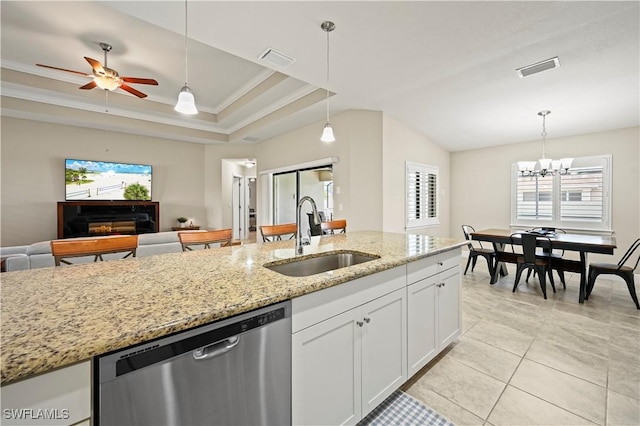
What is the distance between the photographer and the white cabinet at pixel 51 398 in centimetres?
62

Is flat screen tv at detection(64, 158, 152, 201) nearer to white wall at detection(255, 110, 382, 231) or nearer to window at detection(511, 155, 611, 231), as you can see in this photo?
white wall at detection(255, 110, 382, 231)

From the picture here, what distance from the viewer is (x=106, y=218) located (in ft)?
18.4

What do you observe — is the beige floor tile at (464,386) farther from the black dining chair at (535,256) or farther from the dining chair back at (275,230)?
the black dining chair at (535,256)

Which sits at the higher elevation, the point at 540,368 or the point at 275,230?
the point at 275,230

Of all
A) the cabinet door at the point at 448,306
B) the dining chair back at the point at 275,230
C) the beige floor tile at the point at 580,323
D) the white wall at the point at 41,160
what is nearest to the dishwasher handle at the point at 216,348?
the cabinet door at the point at 448,306

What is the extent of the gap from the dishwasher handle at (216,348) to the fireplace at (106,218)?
6.09m

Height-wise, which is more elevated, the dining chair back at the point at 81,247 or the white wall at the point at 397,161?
the white wall at the point at 397,161

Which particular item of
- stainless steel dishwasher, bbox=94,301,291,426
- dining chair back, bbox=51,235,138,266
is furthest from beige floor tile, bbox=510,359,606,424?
dining chair back, bbox=51,235,138,266

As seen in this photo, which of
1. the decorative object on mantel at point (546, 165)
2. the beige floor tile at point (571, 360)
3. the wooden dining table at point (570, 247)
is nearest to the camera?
the beige floor tile at point (571, 360)

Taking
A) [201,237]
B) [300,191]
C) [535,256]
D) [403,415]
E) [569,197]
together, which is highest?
[300,191]

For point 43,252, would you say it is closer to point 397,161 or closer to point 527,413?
point 527,413

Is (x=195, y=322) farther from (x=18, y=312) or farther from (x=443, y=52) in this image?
(x=443, y=52)

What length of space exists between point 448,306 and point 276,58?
9.68 ft

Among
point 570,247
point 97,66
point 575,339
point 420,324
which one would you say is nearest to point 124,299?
point 420,324
